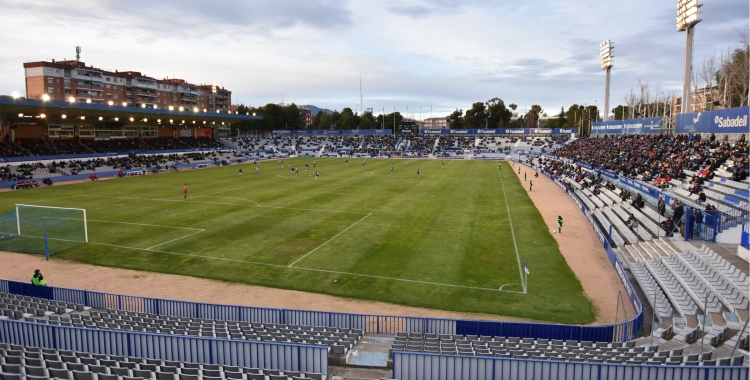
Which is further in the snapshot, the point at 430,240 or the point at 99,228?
the point at 99,228

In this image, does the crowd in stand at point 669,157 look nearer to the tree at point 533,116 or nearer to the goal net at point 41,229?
the goal net at point 41,229

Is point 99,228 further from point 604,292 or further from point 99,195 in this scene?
point 604,292

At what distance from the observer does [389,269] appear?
806 inches

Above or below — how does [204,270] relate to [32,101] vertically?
below

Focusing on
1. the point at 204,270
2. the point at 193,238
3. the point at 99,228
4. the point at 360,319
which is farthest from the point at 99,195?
the point at 360,319

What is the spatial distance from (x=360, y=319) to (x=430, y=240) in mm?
12380

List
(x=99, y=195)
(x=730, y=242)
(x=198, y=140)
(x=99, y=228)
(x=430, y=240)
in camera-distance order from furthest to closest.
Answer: (x=198, y=140) → (x=99, y=195) → (x=99, y=228) → (x=430, y=240) → (x=730, y=242)

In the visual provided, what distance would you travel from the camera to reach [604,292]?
700 inches

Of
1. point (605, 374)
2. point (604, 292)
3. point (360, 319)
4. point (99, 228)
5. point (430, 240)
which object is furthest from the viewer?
point (99, 228)

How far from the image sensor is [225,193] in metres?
42.5

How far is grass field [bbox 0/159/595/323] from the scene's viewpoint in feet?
59.2

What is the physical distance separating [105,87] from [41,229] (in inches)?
3850

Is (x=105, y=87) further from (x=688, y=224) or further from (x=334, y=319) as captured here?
(x=688, y=224)

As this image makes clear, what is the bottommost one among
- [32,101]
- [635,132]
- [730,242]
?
[730,242]
